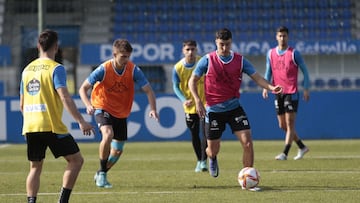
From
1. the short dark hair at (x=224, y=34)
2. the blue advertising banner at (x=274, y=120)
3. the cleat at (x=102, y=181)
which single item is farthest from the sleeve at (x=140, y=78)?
the blue advertising banner at (x=274, y=120)

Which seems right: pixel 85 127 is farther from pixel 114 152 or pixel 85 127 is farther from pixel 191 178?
pixel 191 178

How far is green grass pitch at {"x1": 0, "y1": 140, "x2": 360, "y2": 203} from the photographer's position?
33.3ft

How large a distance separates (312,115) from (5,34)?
1278cm

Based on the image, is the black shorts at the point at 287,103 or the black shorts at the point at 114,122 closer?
the black shorts at the point at 114,122

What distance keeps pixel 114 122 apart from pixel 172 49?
15.4 m

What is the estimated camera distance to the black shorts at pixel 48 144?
8.62 meters

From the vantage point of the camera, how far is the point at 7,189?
37.2 ft

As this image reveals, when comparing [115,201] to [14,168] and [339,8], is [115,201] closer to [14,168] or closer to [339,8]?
[14,168]

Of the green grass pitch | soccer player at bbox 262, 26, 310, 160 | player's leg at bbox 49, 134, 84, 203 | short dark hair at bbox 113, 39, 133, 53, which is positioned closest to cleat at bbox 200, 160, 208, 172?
the green grass pitch

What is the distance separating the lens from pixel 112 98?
Answer: 11844mm

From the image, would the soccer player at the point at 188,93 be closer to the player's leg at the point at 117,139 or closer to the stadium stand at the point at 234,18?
the player's leg at the point at 117,139

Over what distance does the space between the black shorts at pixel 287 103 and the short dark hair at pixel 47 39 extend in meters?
7.89

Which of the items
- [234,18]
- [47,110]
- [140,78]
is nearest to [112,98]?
[140,78]

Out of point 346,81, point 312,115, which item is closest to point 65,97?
point 312,115
